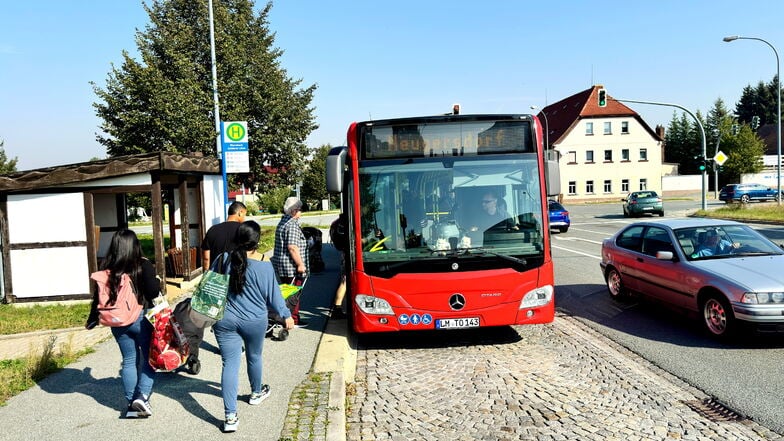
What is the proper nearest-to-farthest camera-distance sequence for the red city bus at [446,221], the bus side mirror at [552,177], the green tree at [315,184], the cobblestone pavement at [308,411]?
the cobblestone pavement at [308,411]
the red city bus at [446,221]
the bus side mirror at [552,177]
the green tree at [315,184]

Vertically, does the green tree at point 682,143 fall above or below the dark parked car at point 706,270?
above

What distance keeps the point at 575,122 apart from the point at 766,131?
43.6m

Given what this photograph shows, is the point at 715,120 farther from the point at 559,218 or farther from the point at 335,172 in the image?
the point at 335,172

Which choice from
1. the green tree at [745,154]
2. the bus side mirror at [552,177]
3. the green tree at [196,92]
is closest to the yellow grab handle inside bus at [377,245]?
the bus side mirror at [552,177]

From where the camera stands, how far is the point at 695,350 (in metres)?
7.09

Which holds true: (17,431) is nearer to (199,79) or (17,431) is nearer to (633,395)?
(633,395)

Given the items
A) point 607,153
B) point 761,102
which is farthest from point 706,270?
point 761,102

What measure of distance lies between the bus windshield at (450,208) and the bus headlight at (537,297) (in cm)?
41

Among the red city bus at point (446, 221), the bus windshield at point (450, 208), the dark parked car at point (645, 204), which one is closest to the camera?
the red city bus at point (446, 221)

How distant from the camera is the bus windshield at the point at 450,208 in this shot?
7254 mm

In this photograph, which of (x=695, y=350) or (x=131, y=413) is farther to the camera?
(x=695, y=350)

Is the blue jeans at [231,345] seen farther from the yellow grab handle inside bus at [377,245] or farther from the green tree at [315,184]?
the green tree at [315,184]

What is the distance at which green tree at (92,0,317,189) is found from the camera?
21875mm

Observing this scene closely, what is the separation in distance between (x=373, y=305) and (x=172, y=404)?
2.49m
